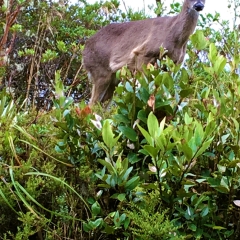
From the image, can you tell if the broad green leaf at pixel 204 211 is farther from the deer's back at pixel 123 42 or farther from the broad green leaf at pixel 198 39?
the deer's back at pixel 123 42

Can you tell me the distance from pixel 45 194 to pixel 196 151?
0.72 meters

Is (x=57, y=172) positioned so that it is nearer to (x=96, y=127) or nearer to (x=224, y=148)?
(x=96, y=127)

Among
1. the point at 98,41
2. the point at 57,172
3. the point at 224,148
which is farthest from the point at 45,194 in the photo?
the point at 98,41

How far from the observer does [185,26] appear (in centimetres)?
737

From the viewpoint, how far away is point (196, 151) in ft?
5.49

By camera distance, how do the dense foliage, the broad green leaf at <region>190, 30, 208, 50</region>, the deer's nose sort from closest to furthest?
the dense foliage, the broad green leaf at <region>190, 30, 208, 50</region>, the deer's nose

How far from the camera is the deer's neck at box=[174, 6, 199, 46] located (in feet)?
24.1

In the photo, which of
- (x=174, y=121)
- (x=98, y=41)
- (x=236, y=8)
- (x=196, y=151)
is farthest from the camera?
(x=98, y=41)

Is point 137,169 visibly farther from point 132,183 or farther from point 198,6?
point 198,6

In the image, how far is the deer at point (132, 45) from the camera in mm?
7352

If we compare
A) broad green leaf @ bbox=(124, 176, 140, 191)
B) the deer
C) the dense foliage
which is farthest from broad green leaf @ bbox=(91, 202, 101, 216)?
the deer

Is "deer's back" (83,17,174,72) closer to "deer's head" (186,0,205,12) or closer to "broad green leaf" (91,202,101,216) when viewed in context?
"deer's head" (186,0,205,12)

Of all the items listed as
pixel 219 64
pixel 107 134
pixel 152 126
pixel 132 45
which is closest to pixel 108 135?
pixel 107 134

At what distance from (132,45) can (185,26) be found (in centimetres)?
106
